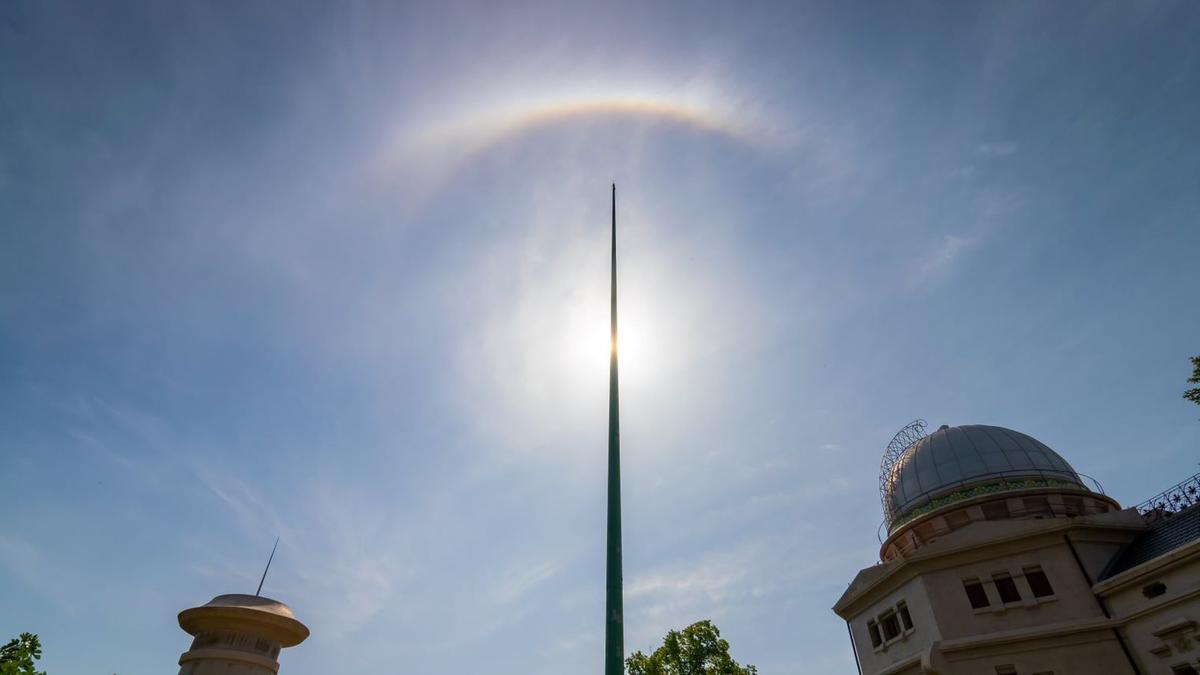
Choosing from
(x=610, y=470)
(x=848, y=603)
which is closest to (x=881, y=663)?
(x=848, y=603)

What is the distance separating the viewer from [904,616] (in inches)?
1048

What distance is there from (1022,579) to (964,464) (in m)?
6.94

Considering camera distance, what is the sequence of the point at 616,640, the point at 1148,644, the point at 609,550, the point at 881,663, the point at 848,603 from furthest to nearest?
the point at 848,603 < the point at 881,663 < the point at 1148,644 < the point at 609,550 < the point at 616,640

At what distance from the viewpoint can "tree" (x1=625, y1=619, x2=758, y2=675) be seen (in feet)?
120

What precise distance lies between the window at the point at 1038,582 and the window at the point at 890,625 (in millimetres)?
5520

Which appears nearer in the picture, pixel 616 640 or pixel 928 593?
pixel 616 640

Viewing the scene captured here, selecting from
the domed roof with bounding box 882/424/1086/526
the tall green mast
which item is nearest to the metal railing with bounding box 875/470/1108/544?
the domed roof with bounding box 882/424/1086/526

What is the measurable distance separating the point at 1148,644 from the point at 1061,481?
9.19 metres

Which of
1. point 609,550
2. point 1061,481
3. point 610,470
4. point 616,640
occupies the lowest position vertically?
point 616,640

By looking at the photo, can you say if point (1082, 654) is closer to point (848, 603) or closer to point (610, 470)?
point (848, 603)

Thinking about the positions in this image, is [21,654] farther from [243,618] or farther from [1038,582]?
[1038,582]

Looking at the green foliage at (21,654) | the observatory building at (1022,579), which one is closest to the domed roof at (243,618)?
the green foliage at (21,654)

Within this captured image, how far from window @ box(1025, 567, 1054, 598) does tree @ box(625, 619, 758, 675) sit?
1793 centimetres

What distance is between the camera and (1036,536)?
80.0 ft
